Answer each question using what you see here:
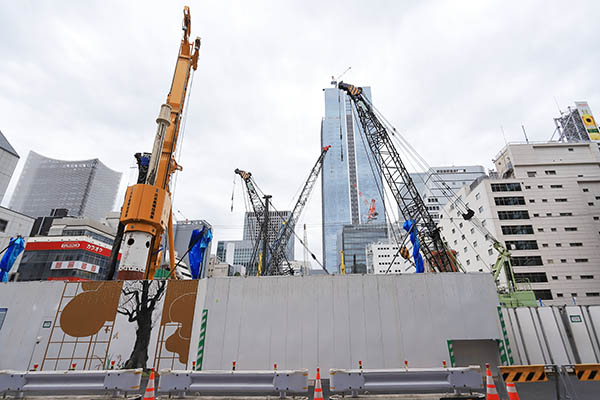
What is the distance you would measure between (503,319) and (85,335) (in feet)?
69.8

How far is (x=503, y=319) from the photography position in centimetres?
1410

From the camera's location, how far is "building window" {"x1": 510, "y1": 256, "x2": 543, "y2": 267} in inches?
2301

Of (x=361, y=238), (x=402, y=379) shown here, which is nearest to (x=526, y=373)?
(x=402, y=379)

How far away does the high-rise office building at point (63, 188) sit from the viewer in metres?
173

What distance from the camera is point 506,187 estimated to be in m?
65.3

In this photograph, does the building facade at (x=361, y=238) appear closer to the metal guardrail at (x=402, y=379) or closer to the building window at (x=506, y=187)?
the building window at (x=506, y=187)

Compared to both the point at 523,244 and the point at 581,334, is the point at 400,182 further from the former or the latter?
the point at 523,244

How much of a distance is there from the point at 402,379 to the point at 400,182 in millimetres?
31098

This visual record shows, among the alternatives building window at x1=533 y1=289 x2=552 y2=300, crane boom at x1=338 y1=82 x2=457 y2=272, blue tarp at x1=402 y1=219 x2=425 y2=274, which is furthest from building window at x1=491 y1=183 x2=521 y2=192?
blue tarp at x1=402 y1=219 x2=425 y2=274

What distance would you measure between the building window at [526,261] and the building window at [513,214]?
8.75m

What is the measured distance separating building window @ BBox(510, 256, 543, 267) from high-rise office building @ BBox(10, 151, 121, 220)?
202 metres

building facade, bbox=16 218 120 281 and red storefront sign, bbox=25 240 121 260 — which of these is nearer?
building facade, bbox=16 218 120 281

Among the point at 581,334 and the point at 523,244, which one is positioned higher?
the point at 523,244

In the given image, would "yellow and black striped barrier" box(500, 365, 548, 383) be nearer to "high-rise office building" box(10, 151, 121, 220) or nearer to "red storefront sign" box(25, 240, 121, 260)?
"red storefront sign" box(25, 240, 121, 260)
